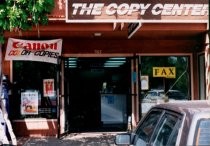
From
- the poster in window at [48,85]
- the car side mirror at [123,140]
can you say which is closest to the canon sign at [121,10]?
the poster in window at [48,85]

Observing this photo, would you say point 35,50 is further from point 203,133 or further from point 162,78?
point 203,133

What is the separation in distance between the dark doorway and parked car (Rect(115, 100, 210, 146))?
8.78m

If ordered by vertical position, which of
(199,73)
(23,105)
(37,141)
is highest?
(199,73)

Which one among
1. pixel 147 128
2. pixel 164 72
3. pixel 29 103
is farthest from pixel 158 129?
pixel 164 72

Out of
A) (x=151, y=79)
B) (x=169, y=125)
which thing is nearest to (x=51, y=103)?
(x=151, y=79)

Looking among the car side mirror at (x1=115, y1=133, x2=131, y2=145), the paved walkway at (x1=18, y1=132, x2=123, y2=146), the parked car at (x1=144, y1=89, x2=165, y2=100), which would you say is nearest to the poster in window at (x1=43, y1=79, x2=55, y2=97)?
the paved walkway at (x1=18, y1=132, x2=123, y2=146)

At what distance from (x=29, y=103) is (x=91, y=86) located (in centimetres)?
257

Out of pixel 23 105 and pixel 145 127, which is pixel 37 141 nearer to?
pixel 23 105

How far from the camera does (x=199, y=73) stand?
48.0 feet

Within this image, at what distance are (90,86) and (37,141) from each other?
3387mm

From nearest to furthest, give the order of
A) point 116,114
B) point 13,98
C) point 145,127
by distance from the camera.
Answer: point 145,127
point 13,98
point 116,114

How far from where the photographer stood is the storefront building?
1355 cm

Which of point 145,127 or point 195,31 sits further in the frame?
point 195,31

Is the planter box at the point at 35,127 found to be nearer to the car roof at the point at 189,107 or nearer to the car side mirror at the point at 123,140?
the car side mirror at the point at 123,140
